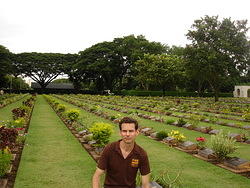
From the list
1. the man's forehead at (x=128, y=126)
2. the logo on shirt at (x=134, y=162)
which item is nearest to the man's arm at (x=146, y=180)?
the logo on shirt at (x=134, y=162)

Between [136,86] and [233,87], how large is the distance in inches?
932

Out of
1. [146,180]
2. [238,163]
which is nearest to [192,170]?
[238,163]

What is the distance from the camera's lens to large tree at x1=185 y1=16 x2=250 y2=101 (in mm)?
31312

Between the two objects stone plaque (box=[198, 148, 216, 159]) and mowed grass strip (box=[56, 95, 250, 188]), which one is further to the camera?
stone plaque (box=[198, 148, 216, 159])

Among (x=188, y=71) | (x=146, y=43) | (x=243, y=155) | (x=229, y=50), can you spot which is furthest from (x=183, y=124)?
(x=146, y=43)

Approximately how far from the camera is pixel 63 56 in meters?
71.8

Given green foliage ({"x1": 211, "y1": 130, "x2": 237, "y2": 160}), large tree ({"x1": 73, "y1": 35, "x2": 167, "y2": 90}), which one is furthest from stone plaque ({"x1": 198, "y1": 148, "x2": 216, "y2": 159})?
large tree ({"x1": 73, "y1": 35, "x2": 167, "y2": 90})

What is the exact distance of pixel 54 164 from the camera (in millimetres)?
7617

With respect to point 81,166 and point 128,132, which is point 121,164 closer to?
point 128,132

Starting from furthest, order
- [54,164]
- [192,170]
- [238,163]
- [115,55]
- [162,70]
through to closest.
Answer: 1. [115,55]
2. [162,70]
3. [54,164]
4. [238,163]
5. [192,170]

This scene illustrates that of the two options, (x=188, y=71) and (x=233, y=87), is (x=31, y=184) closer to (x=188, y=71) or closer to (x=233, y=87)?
(x=188, y=71)

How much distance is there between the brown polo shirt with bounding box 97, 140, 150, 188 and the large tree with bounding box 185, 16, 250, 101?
29028 mm

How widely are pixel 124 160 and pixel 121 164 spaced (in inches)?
2.3

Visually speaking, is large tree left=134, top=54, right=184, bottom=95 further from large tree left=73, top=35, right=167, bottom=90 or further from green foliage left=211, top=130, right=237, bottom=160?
green foliage left=211, top=130, right=237, bottom=160
